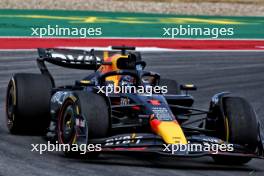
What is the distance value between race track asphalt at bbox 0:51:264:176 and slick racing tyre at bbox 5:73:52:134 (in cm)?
18

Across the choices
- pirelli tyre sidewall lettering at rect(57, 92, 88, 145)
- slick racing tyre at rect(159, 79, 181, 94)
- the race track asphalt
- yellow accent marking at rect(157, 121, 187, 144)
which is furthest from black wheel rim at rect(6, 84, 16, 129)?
yellow accent marking at rect(157, 121, 187, 144)

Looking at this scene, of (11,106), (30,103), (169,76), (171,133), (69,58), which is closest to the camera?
(171,133)

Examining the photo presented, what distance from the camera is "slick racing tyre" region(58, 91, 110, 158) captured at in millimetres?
10289

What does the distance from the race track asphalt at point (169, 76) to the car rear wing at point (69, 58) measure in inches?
44.6

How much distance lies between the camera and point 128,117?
1128 centimetres

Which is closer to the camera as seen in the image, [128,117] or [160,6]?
[128,117]

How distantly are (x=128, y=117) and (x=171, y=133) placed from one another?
113cm

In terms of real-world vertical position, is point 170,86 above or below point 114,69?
below

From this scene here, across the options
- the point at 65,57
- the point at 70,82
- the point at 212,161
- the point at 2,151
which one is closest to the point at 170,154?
the point at 212,161

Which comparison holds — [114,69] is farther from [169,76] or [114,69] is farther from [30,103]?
[169,76]

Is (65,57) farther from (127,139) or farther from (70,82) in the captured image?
(70,82)

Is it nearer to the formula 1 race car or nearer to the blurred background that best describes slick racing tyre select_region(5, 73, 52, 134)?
the formula 1 race car

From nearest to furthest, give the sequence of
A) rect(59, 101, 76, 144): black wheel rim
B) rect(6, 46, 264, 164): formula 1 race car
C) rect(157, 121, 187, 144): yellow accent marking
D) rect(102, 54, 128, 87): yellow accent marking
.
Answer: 1. rect(157, 121, 187, 144): yellow accent marking
2. rect(6, 46, 264, 164): formula 1 race car
3. rect(59, 101, 76, 144): black wheel rim
4. rect(102, 54, 128, 87): yellow accent marking

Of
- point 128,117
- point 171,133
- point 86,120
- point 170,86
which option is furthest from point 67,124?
point 170,86
